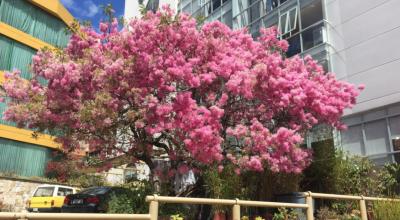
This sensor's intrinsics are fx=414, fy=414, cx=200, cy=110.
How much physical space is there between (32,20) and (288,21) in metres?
17.4

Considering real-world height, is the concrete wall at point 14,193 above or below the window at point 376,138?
below

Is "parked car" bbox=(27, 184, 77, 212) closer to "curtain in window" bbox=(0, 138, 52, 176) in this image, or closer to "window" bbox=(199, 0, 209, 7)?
"curtain in window" bbox=(0, 138, 52, 176)

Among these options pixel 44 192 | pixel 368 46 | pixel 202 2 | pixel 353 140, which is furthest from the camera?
pixel 202 2

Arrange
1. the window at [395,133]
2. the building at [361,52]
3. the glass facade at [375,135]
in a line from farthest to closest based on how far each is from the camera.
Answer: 1. the building at [361,52]
2. the glass facade at [375,135]
3. the window at [395,133]

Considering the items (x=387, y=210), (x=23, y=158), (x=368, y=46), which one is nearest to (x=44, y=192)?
(x=23, y=158)

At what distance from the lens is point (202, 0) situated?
2623 cm

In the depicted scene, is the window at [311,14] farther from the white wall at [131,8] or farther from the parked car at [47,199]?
the white wall at [131,8]

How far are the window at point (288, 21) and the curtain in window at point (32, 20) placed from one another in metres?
13.3

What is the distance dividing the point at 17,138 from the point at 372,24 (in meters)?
20.8

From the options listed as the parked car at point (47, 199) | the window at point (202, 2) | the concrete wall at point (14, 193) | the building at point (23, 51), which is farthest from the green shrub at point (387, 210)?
the building at point (23, 51)

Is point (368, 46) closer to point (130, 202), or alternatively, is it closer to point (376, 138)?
point (376, 138)

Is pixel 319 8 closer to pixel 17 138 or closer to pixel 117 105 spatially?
pixel 117 105

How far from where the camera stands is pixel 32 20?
1083 inches

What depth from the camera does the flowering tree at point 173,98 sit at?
11203mm
